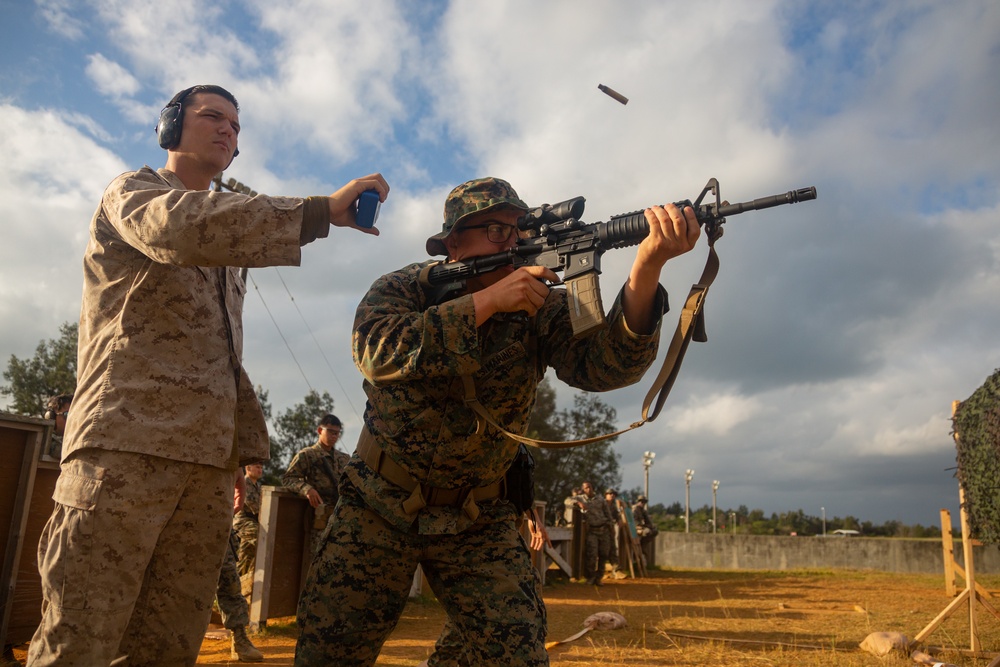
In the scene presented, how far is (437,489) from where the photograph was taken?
3.20 meters

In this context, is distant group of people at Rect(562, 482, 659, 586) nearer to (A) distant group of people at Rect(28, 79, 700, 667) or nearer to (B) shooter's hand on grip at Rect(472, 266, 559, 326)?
(A) distant group of people at Rect(28, 79, 700, 667)

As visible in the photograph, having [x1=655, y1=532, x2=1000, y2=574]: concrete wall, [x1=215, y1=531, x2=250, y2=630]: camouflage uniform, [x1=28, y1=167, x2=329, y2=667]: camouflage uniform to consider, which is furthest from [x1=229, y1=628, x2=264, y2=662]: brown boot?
[x1=655, y1=532, x2=1000, y2=574]: concrete wall

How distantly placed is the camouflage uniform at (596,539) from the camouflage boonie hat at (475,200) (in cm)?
1706

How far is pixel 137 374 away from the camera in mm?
2596

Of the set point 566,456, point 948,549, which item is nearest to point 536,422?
point 566,456

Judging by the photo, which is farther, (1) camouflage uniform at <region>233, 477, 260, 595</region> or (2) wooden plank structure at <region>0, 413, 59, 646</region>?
(1) camouflage uniform at <region>233, 477, 260, 595</region>

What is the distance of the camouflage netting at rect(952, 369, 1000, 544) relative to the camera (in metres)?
7.58

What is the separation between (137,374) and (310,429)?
1394 inches

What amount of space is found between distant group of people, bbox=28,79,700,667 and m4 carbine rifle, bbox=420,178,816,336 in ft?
0.25

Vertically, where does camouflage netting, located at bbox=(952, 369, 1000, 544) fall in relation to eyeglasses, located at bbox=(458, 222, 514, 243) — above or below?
below

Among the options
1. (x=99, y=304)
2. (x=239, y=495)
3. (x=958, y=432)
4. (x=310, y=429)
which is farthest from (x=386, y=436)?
(x=310, y=429)

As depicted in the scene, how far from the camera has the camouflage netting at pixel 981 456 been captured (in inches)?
298

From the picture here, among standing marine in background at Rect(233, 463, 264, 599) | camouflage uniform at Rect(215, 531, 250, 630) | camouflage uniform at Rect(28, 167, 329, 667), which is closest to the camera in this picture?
camouflage uniform at Rect(28, 167, 329, 667)

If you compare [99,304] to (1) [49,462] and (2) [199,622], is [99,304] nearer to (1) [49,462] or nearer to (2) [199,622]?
(2) [199,622]
